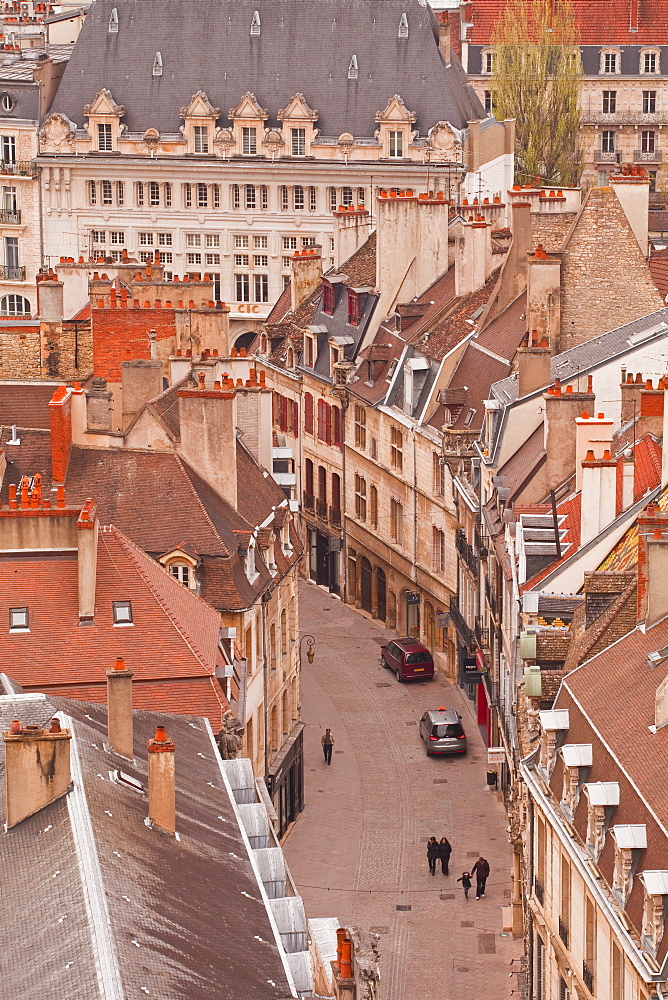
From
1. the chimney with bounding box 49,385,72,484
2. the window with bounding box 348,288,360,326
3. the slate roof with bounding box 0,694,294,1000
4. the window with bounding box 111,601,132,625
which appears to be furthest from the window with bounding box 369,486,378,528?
the slate roof with bounding box 0,694,294,1000

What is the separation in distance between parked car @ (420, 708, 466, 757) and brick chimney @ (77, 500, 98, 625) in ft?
73.2

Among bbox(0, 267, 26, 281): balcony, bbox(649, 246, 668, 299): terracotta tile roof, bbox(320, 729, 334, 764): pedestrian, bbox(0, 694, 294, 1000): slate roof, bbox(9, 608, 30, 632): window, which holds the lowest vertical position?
bbox(320, 729, 334, 764): pedestrian

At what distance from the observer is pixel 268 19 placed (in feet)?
419

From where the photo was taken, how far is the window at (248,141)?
126938mm

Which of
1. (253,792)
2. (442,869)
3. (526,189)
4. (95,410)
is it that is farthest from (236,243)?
(253,792)

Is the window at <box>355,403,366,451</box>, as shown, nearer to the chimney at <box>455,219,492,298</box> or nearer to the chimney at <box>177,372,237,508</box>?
the chimney at <box>455,219,492,298</box>

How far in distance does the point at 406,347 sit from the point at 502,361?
852 centimetres

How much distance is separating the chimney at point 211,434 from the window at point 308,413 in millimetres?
30495

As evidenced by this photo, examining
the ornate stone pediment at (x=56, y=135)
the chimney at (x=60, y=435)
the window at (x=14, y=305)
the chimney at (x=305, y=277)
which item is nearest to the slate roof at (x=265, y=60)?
the ornate stone pediment at (x=56, y=135)

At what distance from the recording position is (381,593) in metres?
86.9

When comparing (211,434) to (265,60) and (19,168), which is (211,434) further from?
(265,60)

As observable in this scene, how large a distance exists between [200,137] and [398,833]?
70916 millimetres

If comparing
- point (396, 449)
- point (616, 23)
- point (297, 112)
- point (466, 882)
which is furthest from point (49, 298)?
point (616, 23)

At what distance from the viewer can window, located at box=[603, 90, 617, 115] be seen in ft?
503
